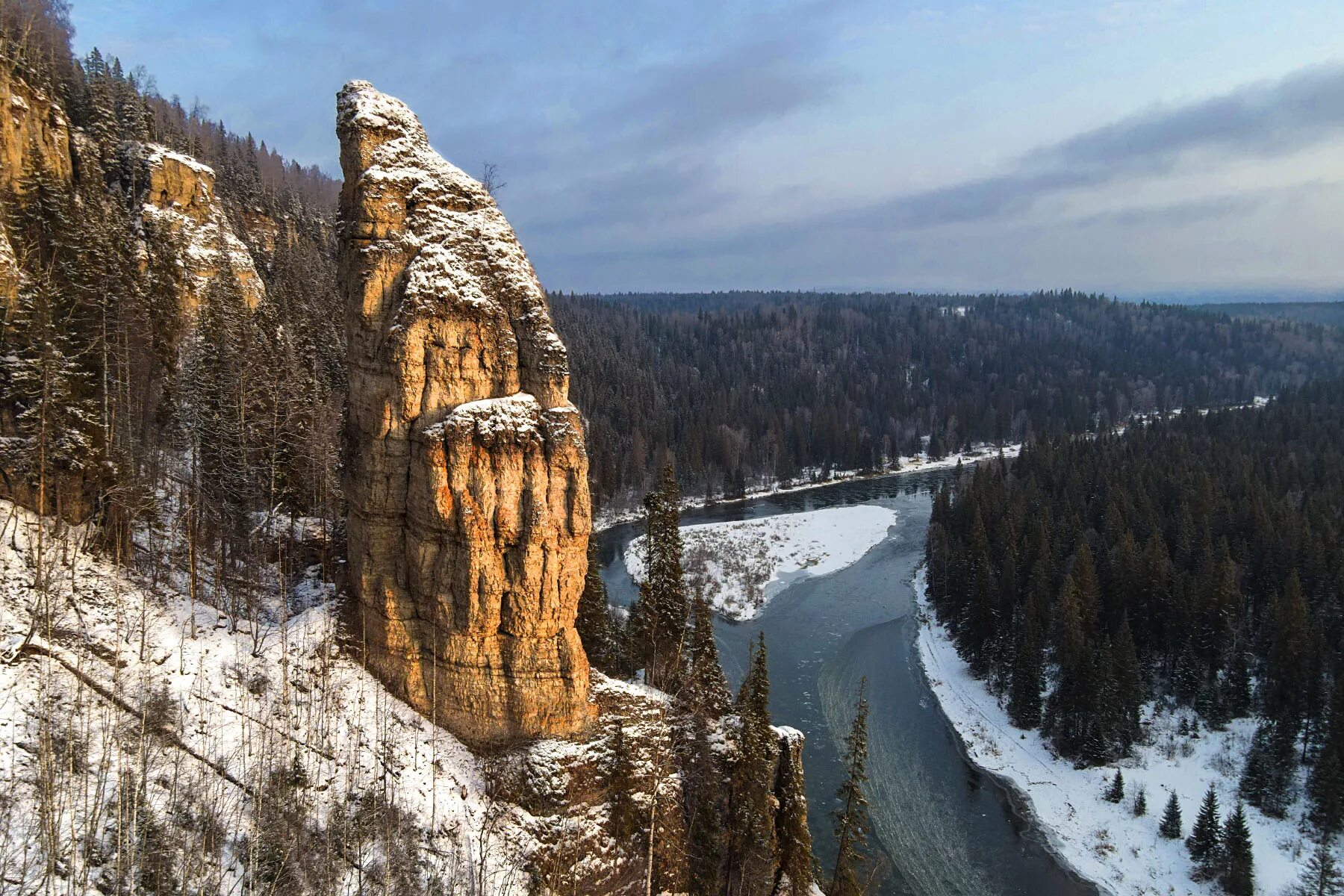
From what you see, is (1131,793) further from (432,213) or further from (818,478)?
(818,478)

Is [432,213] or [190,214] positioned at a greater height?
[190,214]

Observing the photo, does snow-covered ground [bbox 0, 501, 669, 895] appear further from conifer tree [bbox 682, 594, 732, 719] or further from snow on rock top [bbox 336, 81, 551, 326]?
snow on rock top [bbox 336, 81, 551, 326]

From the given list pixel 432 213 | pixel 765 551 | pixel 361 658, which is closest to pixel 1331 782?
pixel 361 658

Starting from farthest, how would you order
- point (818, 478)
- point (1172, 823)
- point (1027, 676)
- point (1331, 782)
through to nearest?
point (818, 478) < point (1027, 676) < point (1172, 823) < point (1331, 782)

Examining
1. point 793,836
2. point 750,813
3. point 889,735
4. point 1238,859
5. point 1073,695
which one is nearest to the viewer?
point 750,813

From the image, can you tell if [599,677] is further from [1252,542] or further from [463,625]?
[1252,542]
